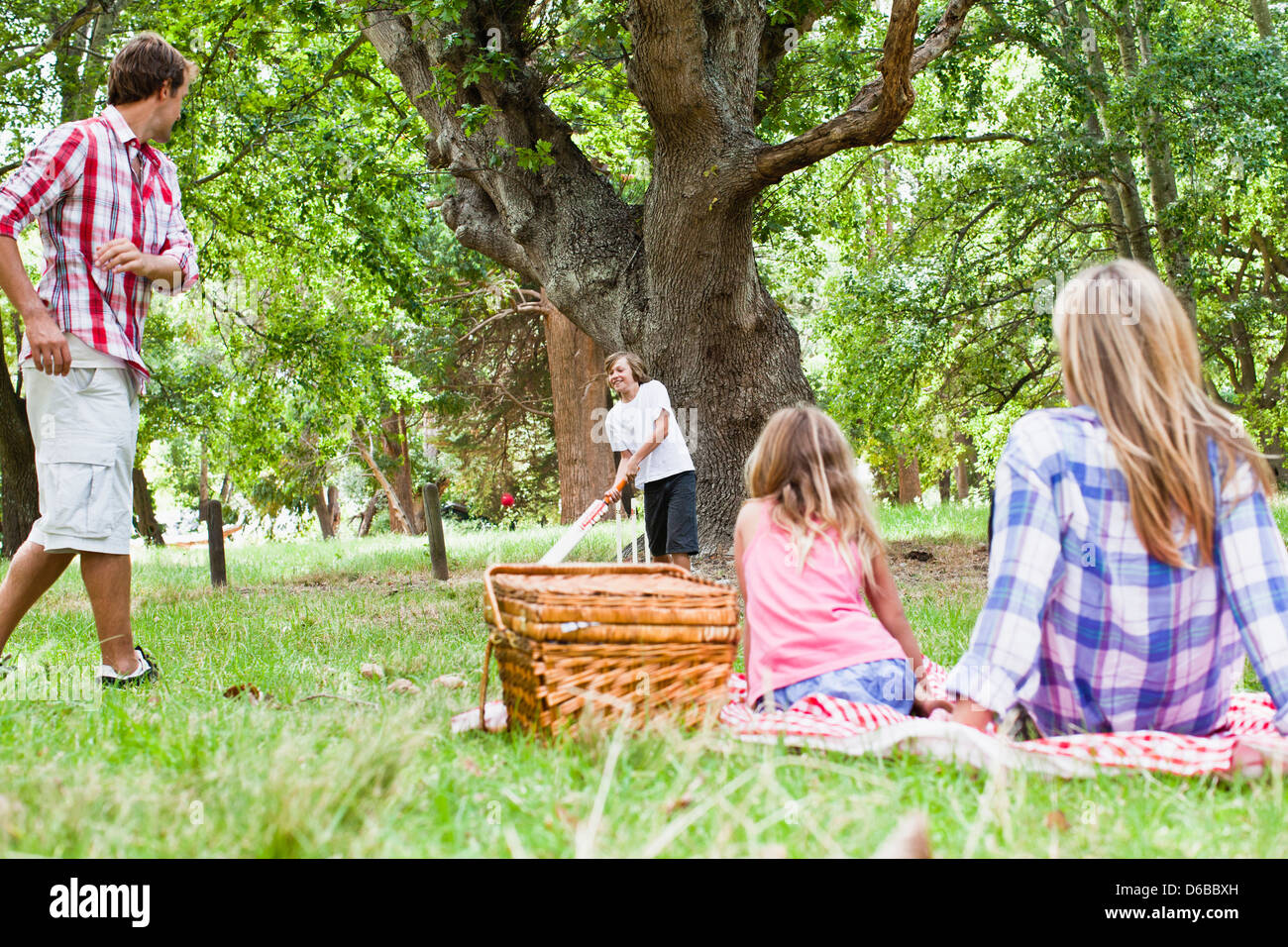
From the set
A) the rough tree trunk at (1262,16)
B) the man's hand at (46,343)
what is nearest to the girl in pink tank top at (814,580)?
the man's hand at (46,343)

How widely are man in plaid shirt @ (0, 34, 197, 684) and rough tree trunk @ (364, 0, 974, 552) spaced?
3.82m

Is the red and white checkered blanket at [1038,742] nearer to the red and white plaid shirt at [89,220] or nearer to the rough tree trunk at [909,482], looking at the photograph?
the red and white plaid shirt at [89,220]

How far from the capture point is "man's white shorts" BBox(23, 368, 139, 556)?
3506 mm

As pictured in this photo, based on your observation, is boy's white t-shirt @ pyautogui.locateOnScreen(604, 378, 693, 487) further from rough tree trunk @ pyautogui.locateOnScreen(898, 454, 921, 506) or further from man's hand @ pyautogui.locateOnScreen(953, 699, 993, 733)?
rough tree trunk @ pyautogui.locateOnScreen(898, 454, 921, 506)

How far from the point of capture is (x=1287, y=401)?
659 inches

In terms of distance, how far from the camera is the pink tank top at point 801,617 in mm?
3027

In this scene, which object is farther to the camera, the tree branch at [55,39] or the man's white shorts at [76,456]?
the tree branch at [55,39]

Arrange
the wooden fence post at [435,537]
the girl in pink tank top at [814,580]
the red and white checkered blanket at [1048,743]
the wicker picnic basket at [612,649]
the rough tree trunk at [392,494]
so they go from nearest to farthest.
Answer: the red and white checkered blanket at [1048,743] → the wicker picnic basket at [612,649] → the girl in pink tank top at [814,580] → the wooden fence post at [435,537] → the rough tree trunk at [392,494]

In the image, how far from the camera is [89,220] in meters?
3.67

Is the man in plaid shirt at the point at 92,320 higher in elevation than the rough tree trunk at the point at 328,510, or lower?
higher

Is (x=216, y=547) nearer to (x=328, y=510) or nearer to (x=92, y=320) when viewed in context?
(x=92, y=320)

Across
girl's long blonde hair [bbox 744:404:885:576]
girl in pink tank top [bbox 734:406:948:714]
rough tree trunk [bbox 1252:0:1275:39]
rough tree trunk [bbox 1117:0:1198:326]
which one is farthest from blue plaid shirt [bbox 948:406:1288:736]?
rough tree trunk [bbox 1252:0:1275:39]

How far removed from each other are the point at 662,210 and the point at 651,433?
2.21m

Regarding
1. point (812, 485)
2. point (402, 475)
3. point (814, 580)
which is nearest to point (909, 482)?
point (402, 475)
